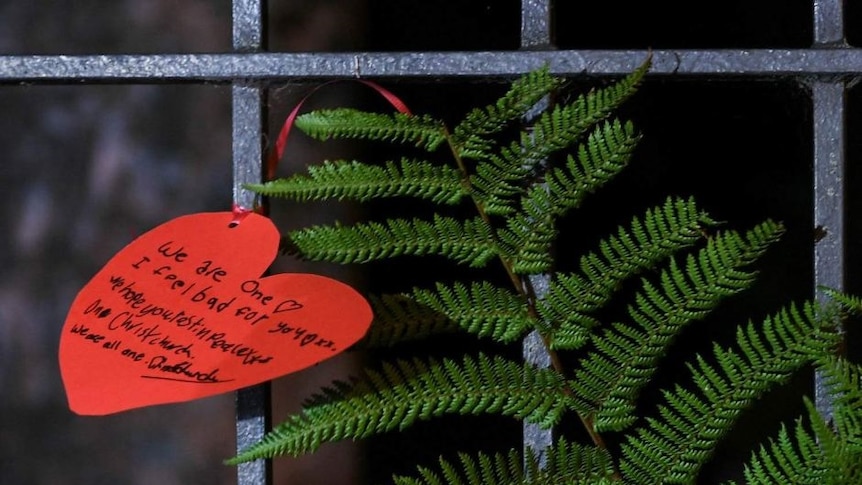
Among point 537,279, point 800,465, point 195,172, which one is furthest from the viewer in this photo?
point 195,172

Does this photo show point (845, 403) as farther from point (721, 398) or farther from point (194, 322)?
point (194, 322)

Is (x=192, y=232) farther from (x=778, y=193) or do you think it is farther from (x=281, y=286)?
(x=778, y=193)

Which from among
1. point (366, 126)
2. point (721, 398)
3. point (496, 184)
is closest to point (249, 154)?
point (366, 126)

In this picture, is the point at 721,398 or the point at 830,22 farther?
the point at 830,22

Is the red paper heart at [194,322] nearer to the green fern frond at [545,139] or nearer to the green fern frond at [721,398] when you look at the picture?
the green fern frond at [545,139]

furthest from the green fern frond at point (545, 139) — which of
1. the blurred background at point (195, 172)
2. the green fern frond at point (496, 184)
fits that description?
the blurred background at point (195, 172)

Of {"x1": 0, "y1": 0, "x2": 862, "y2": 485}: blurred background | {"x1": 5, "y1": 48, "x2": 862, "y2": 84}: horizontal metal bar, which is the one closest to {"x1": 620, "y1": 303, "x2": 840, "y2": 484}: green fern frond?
{"x1": 5, "y1": 48, "x2": 862, "y2": 84}: horizontal metal bar

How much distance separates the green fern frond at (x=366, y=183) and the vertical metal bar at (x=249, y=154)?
0.22 ft

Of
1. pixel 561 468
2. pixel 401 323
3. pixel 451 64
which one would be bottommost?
pixel 561 468

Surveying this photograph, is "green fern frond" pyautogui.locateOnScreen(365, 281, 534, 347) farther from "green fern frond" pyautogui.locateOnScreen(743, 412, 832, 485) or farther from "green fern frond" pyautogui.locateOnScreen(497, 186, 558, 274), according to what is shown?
"green fern frond" pyautogui.locateOnScreen(743, 412, 832, 485)

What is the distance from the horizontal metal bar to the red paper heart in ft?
0.54

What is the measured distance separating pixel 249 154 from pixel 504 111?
0.84 feet

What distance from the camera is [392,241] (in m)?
0.82

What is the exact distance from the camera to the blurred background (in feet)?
4.45
